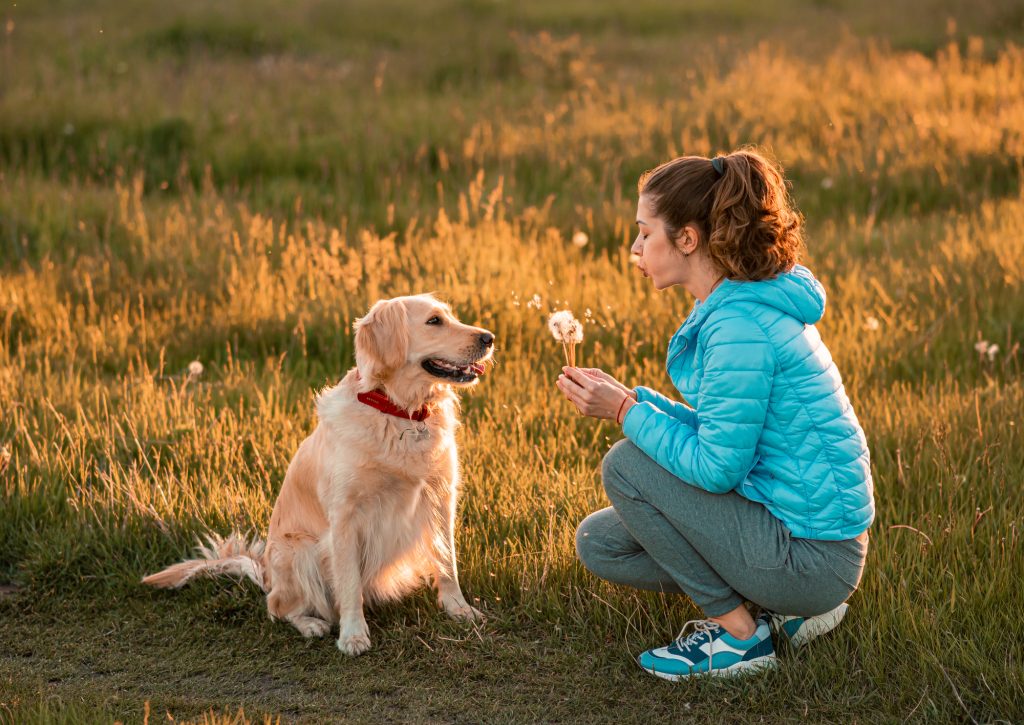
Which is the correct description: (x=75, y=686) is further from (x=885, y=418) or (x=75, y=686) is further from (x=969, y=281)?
(x=969, y=281)

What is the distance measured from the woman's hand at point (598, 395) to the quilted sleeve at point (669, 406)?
0.44ft

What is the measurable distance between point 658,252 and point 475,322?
264cm

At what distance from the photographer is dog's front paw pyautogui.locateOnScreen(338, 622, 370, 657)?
3.72m

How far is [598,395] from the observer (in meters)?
3.27

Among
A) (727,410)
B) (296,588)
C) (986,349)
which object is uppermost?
(727,410)

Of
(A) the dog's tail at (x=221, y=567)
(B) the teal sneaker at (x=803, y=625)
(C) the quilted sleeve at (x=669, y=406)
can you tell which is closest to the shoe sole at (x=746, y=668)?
(B) the teal sneaker at (x=803, y=625)

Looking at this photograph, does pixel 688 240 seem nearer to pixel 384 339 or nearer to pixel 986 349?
pixel 384 339

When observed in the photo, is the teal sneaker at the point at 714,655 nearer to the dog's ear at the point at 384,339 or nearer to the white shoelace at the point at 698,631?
the white shoelace at the point at 698,631

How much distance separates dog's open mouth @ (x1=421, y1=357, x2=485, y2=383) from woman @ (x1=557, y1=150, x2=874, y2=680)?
540 millimetres

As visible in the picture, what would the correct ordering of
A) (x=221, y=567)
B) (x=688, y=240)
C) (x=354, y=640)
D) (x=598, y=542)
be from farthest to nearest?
(x=221, y=567) → (x=354, y=640) → (x=598, y=542) → (x=688, y=240)

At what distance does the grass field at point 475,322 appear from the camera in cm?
347

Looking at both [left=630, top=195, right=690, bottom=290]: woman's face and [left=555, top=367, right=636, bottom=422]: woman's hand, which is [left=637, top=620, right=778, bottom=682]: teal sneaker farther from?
[left=630, top=195, right=690, bottom=290]: woman's face

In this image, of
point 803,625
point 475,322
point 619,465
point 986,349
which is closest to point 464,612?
point 619,465

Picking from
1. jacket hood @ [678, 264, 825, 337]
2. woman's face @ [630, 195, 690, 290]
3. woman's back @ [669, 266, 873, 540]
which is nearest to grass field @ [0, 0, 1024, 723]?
woman's back @ [669, 266, 873, 540]
